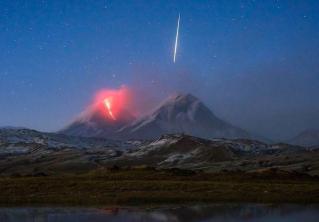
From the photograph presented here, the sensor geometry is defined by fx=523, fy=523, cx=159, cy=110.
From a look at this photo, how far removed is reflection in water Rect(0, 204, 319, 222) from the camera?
1389 inches

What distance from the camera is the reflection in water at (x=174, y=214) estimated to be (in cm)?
3528

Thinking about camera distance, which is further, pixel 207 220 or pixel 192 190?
pixel 192 190

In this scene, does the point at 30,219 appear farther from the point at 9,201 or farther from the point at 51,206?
the point at 9,201

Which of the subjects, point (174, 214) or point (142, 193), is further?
point (142, 193)

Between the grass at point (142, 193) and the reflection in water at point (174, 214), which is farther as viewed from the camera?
the grass at point (142, 193)

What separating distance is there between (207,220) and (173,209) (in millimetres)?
7255

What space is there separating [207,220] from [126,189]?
75.3 ft

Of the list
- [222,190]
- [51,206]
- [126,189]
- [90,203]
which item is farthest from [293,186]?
[51,206]

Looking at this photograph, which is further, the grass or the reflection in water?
the grass

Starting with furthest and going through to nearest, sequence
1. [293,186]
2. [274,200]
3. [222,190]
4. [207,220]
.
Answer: [293,186]
[222,190]
[274,200]
[207,220]

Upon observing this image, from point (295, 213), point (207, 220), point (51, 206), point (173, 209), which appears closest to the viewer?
point (207, 220)

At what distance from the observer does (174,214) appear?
124ft

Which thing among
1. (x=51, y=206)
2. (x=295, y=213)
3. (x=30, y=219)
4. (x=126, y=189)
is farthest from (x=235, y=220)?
(x=126, y=189)

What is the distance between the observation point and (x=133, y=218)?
117 ft
